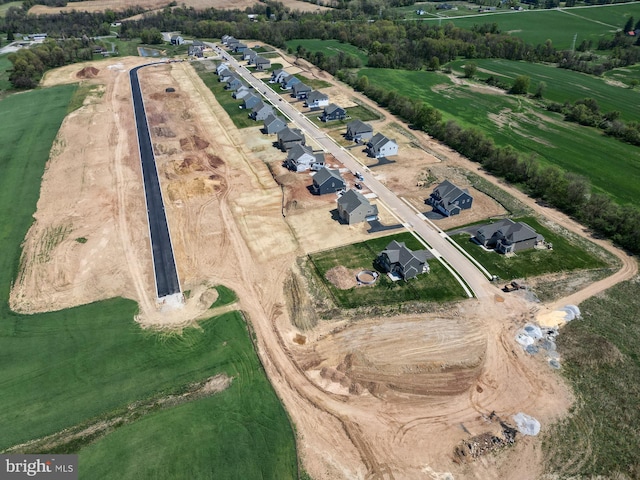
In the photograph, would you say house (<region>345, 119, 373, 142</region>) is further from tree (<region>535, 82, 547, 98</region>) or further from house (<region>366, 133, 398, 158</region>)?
tree (<region>535, 82, 547, 98</region>)

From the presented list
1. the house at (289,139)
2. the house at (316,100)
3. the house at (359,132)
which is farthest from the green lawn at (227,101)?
the house at (359,132)

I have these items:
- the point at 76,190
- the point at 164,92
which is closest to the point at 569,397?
the point at 76,190

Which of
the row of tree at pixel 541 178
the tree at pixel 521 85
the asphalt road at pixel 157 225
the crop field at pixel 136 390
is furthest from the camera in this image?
the tree at pixel 521 85

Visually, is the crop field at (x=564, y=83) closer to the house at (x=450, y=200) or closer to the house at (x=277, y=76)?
the house at (x=277, y=76)

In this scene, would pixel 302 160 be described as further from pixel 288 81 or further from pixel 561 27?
pixel 561 27

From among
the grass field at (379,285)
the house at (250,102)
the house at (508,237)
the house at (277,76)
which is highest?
the house at (277,76)

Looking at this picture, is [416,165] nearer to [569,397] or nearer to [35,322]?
[569,397]

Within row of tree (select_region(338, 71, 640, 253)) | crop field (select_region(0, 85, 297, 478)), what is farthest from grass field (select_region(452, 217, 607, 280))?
crop field (select_region(0, 85, 297, 478))

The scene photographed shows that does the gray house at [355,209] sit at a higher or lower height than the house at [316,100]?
lower
